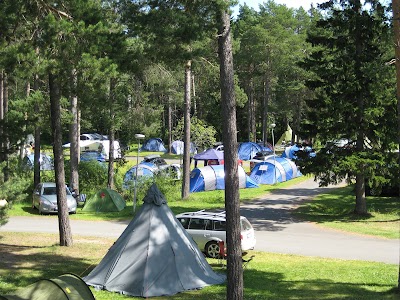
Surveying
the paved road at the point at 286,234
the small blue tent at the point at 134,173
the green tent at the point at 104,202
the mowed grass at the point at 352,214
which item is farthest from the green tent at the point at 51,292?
the small blue tent at the point at 134,173

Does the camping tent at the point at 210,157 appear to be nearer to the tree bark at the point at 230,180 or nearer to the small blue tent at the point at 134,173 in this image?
the small blue tent at the point at 134,173

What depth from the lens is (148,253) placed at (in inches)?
462

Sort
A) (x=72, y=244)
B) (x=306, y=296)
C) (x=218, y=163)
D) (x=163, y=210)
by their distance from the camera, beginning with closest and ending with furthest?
(x=306, y=296)
(x=163, y=210)
(x=72, y=244)
(x=218, y=163)

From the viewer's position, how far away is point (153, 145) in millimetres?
60625

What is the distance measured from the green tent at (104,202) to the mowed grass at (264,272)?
25.0 ft

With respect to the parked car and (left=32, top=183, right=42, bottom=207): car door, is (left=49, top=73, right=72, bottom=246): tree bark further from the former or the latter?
(left=32, top=183, right=42, bottom=207): car door

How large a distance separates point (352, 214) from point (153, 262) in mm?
13653

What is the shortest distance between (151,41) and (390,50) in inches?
592

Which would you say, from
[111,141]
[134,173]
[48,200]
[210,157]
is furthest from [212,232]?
[210,157]

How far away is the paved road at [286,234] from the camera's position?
53.8 ft

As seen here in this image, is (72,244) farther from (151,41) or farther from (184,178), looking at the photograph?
(184,178)

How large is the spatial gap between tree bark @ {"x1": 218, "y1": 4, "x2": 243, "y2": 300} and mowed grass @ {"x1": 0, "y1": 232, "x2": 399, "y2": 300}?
1534 millimetres

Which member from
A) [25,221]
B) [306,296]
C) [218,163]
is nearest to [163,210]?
[306,296]

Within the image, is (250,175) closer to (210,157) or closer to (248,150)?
(210,157)
